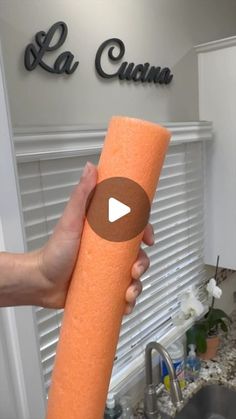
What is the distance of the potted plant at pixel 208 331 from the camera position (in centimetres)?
160

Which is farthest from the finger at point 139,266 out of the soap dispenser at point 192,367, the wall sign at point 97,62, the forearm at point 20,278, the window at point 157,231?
the soap dispenser at point 192,367

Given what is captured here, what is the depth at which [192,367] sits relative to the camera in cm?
156

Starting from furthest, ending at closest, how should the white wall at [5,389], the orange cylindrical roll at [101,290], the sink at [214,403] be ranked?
the sink at [214,403]
the white wall at [5,389]
the orange cylindrical roll at [101,290]

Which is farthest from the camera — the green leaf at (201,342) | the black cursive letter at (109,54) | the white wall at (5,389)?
the green leaf at (201,342)

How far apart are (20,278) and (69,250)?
4.9 inches

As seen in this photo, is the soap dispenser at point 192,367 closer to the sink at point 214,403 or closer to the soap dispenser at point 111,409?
the sink at point 214,403

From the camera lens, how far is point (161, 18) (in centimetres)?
139

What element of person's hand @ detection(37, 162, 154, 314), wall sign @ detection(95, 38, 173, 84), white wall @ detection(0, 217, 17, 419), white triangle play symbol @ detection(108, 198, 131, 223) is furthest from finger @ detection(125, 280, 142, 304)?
wall sign @ detection(95, 38, 173, 84)

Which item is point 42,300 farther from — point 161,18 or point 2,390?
point 161,18

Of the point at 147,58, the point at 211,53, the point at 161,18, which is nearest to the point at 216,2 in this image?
the point at 211,53

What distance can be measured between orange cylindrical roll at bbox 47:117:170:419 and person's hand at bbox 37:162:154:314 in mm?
12

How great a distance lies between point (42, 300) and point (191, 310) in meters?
1.05

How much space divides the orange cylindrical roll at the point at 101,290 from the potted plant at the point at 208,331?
3.89 ft

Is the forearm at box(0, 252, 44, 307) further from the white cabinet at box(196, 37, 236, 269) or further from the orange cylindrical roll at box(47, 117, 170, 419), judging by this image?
the white cabinet at box(196, 37, 236, 269)
